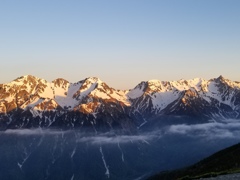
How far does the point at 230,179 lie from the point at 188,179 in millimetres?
10538

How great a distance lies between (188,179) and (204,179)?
4.87 metres

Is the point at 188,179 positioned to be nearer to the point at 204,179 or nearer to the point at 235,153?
the point at 204,179

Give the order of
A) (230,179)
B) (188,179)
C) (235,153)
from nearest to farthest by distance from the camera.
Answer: (230,179)
(188,179)
(235,153)

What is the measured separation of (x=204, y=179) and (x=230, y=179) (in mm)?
5684

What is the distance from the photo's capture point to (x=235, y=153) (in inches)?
6993

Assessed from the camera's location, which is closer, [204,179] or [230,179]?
[230,179]

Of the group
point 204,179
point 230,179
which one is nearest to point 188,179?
point 204,179

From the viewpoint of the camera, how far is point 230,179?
52031mm

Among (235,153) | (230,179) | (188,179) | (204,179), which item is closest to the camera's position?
(230,179)

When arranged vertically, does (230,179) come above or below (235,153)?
above

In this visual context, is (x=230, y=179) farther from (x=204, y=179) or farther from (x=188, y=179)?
(x=188, y=179)

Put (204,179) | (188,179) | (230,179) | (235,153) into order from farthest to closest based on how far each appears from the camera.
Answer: (235,153), (188,179), (204,179), (230,179)

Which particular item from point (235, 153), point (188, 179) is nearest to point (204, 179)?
point (188, 179)

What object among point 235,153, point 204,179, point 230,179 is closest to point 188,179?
point 204,179
